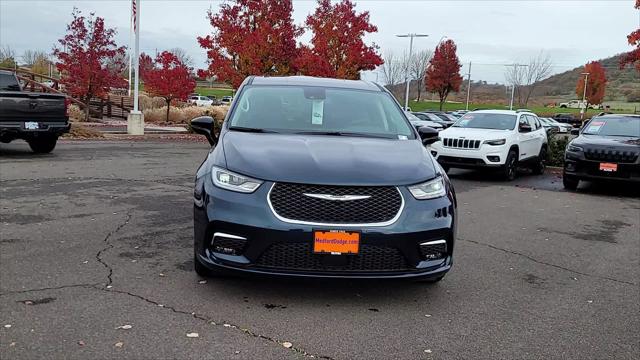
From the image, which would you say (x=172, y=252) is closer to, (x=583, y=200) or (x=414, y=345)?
(x=414, y=345)

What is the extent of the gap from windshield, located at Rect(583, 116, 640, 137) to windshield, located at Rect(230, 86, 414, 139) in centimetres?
775

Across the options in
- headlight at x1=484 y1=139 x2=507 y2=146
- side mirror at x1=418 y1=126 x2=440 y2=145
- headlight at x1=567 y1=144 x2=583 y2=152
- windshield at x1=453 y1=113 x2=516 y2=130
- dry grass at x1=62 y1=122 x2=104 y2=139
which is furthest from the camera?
dry grass at x1=62 y1=122 x2=104 y2=139

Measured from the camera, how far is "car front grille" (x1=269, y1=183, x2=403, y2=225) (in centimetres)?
380

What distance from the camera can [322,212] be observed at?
3.80 m

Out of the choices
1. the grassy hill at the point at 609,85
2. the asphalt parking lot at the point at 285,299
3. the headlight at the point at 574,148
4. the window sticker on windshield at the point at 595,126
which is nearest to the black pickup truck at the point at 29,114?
the asphalt parking lot at the point at 285,299

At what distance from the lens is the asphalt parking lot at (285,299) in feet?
11.4

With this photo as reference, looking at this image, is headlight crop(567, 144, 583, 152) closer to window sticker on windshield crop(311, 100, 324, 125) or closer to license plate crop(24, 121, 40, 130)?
window sticker on windshield crop(311, 100, 324, 125)

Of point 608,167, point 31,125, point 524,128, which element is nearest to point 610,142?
point 608,167

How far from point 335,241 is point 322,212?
0.21 metres

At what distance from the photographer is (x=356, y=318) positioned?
394 centimetres

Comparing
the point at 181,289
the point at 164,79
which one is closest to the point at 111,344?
the point at 181,289

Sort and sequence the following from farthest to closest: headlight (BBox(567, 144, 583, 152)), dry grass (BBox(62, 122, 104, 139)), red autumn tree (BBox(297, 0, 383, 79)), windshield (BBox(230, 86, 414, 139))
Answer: red autumn tree (BBox(297, 0, 383, 79)), dry grass (BBox(62, 122, 104, 139)), headlight (BBox(567, 144, 583, 152)), windshield (BBox(230, 86, 414, 139))

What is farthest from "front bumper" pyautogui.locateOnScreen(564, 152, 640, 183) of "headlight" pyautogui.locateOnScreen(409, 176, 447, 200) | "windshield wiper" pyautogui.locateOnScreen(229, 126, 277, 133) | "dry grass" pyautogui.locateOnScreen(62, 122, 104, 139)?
"dry grass" pyautogui.locateOnScreen(62, 122, 104, 139)

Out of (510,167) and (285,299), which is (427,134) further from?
(510,167)
